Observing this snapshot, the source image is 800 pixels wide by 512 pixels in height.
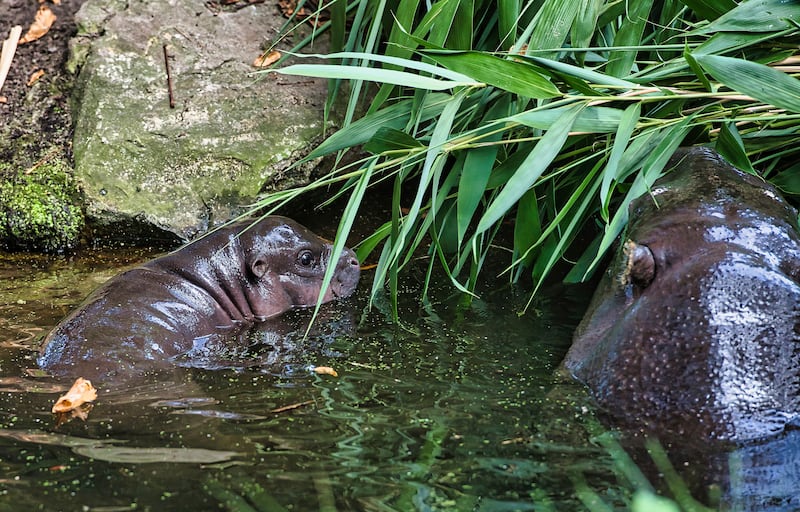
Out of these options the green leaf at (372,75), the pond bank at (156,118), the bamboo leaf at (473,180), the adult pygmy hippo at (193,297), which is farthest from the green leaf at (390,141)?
the pond bank at (156,118)

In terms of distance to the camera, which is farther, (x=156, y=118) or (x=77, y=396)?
(x=156, y=118)

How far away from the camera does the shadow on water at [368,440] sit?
8.09 feet

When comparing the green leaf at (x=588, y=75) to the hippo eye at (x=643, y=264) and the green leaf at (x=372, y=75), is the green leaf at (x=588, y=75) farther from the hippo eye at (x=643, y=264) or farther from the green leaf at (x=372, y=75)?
the hippo eye at (x=643, y=264)

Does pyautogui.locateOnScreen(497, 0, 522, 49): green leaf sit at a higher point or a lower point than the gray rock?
higher

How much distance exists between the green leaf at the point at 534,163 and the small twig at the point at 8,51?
4.16m

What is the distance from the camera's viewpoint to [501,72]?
3477mm

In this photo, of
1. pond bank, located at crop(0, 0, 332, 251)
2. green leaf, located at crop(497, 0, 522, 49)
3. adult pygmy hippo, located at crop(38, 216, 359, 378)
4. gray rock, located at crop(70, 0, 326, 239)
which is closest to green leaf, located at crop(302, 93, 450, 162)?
green leaf, located at crop(497, 0, 522, 49)

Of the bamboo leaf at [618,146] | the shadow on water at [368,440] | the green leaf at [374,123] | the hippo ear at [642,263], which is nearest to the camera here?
the shadow on water at [368,440]

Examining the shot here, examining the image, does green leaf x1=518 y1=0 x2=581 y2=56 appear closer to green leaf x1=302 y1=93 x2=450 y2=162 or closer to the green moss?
green leaf x1=302 y1=93 x2=450 y2=162

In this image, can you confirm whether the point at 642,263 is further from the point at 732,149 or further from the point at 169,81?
the point at 169,81

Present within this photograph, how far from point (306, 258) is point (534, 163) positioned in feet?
6.68

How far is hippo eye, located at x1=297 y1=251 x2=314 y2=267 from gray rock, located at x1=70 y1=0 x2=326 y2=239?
2.30 ft

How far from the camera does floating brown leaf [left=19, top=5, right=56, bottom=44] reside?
6.67 meters

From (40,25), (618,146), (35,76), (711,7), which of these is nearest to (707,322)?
(618,146)
